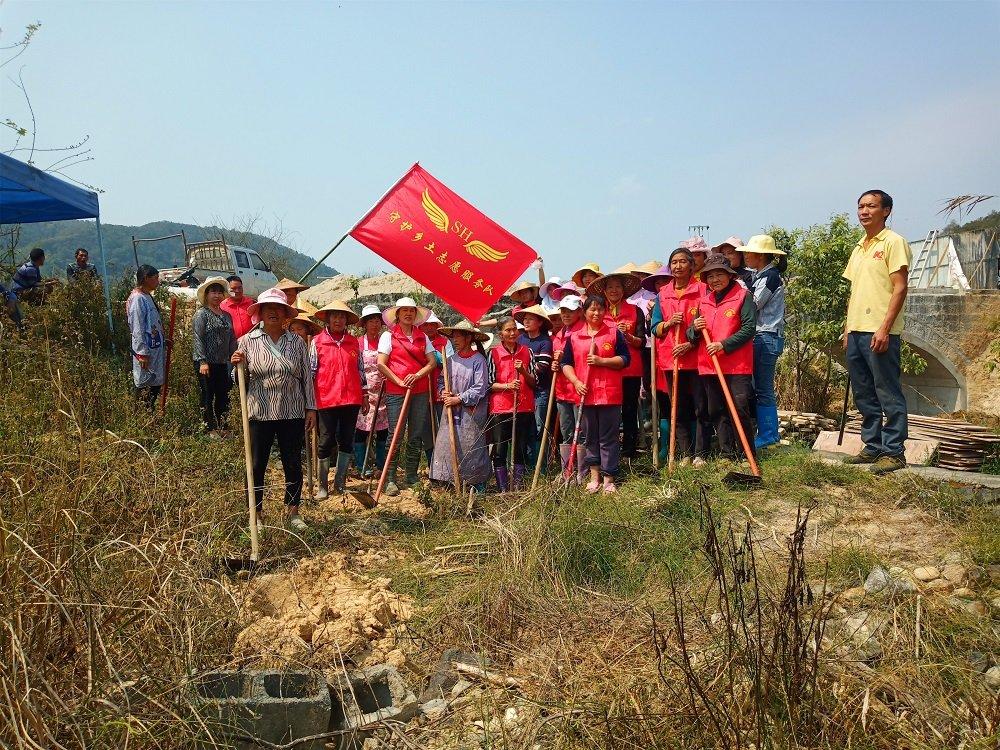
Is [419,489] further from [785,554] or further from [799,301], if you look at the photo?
[799,301]

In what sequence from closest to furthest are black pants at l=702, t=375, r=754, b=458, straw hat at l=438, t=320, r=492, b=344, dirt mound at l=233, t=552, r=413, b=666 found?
dirt mound at l=233, t=552, r=413, b=666
black pants at l=702, t=375, r=754, b=458
straw hat at l=438, t=320, r=492, b=344

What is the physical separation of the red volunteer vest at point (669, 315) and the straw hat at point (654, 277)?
309 mm

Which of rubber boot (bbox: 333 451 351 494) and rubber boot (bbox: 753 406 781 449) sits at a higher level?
rubber boot (bbox: 753 406 781 449)

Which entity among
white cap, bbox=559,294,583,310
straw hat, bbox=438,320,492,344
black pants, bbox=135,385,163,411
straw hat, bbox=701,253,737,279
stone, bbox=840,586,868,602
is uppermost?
straw hat, bbox=701,253,737,279

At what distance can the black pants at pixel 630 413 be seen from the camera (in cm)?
727

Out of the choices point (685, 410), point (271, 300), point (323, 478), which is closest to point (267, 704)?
point (271, 300)

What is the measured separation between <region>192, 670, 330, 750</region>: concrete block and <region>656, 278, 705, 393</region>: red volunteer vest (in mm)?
4385

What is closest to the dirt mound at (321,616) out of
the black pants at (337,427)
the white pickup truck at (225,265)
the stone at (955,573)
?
the black pants at (337,427)

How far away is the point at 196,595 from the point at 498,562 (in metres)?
1.84

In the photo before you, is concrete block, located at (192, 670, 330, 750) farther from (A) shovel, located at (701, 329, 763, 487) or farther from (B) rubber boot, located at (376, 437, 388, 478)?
(B) rubber boot, located at (376, 437, 388, 478)

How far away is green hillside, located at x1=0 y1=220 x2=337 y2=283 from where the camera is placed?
10321 mm

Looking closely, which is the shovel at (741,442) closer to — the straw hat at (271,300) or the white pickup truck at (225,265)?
the straw hat at (271,300)

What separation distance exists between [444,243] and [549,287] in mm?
1640

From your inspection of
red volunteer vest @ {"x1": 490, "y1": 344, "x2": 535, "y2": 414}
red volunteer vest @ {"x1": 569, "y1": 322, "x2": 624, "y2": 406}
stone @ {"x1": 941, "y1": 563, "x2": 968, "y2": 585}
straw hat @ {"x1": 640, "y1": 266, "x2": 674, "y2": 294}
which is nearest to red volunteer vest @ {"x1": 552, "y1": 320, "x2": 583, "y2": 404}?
red volunteer vest @ {"x1": 569, "y1": 322, "x2": 624, "y2": 406}
